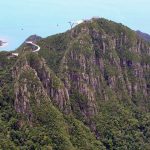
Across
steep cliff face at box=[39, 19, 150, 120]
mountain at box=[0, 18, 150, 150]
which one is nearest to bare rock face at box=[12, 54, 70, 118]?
mountain at box=[0, 18, 150, 150]

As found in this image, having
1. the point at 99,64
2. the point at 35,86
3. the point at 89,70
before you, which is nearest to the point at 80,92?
the point at 89,70

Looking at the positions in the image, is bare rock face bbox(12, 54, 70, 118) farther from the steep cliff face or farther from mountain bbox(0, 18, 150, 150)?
the steep cliff face

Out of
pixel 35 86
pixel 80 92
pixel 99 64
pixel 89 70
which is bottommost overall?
pixel 80 92

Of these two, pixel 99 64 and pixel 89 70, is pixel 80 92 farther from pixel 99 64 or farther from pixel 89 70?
pixel 99 64

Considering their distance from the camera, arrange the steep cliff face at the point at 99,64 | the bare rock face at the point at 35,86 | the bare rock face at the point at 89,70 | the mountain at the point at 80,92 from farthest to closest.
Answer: the steep cliff face at the point at 99,64 → the bare rock face at the point at 89,70 → the bare rock face at the point at 35,86 → the mountain at the point at 80,92

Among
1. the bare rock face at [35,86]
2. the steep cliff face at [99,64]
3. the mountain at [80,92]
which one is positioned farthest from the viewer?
the steep cliff face at [99,64]

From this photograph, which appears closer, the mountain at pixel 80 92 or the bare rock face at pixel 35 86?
the mountain at pixel 80 92

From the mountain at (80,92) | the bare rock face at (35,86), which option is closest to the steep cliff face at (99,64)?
the mountain at (80,92)

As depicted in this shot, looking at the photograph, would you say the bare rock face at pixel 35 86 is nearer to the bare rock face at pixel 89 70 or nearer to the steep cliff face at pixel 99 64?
the bare rock face at pixel 89 70

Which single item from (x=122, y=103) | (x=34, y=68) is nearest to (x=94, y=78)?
(x=122, y=103)
